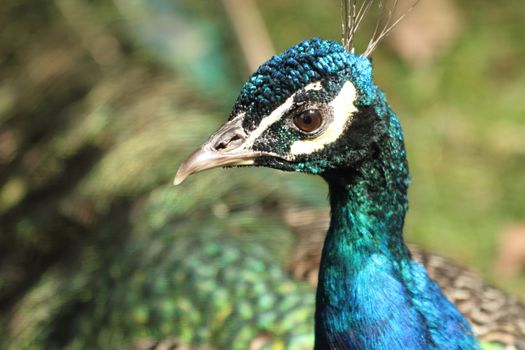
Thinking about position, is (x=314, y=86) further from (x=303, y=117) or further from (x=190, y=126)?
(x=190, y=126)

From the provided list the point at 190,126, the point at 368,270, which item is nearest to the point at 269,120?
the point at 368,270

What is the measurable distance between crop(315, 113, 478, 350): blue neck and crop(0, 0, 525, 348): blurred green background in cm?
61

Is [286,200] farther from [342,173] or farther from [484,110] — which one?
[484,110]

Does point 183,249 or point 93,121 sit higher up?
point 93,121

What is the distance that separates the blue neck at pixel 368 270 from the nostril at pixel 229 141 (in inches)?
7.4

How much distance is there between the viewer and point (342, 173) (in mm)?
1503

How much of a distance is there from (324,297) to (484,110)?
229 centimetres

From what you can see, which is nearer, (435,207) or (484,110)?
(435,207)

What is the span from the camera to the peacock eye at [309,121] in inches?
55.4

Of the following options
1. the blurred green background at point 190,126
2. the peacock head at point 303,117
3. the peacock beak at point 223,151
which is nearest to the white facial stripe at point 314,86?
the peacock head at point 303,117

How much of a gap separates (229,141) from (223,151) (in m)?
0.02

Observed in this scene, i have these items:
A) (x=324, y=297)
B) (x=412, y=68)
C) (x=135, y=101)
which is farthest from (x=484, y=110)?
(x=324, y=297)

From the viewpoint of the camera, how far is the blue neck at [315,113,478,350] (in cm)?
153

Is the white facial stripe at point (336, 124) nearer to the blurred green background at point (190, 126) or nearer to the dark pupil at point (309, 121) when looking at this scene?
the dark pupil at point (309, 121)
